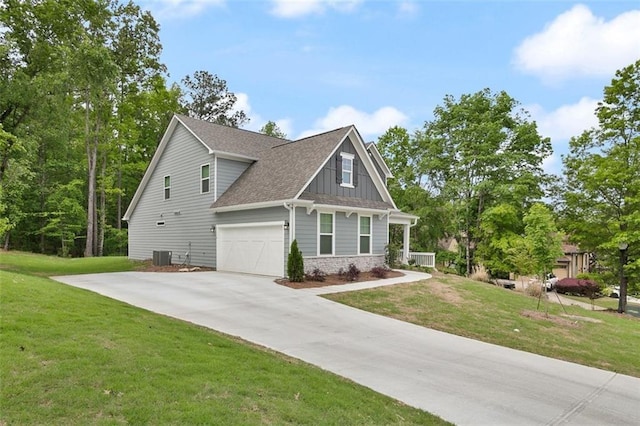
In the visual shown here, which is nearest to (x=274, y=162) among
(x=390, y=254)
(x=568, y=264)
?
(x=390, y=254)

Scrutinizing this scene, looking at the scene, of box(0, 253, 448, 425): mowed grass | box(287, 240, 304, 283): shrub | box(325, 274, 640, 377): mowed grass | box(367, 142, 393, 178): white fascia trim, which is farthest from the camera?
box(367, 142, 393, 178): white fascia trim

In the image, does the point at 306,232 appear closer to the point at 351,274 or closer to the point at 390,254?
the point at 351,274

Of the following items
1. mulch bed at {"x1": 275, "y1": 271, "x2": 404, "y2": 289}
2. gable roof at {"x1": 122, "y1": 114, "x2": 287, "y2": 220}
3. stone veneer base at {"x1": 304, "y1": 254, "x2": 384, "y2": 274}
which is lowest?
mulch bed at {"x1": 275, "y1": 271, "x2": 404, "y2": 289}

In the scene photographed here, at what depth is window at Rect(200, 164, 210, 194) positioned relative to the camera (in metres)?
18.8

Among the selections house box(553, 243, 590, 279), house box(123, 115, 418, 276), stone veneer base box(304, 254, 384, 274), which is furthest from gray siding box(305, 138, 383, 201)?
house box(553, 243, 590, 279)

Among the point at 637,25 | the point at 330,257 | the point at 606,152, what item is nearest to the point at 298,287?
the point at 330,257

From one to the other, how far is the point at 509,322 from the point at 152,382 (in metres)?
9.24

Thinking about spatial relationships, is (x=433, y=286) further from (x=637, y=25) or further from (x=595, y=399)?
(x=637, y=25)

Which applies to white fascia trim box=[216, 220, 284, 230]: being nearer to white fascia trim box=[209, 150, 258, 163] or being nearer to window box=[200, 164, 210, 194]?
window box=[200, 164, 210, 194]

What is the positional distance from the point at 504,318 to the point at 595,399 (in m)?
5.37

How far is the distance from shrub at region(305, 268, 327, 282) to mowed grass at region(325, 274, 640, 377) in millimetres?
2548

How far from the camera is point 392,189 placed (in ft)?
104

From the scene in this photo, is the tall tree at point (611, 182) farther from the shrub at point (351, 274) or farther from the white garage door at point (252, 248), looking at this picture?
the white garage door at point (252, 248)

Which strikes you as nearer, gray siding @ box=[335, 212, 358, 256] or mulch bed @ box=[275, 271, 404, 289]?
mulch bed @ box=[275, 271, 404, 289]
